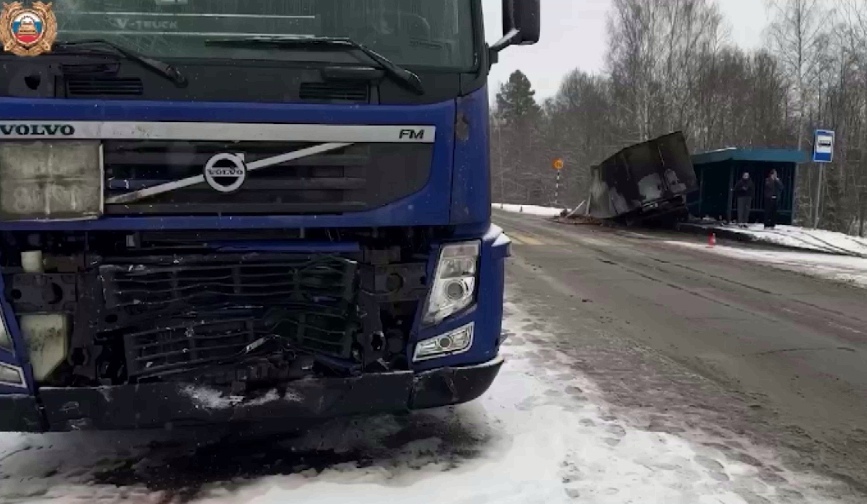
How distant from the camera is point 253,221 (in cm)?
323

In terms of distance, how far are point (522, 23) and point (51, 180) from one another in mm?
2527

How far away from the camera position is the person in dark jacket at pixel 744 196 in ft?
59.2

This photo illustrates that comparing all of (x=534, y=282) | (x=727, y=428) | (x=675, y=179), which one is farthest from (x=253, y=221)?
(x=675, y=179)

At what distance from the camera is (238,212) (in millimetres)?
3225

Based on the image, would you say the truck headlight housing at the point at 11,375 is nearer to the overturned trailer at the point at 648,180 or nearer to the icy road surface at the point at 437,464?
the icy road surface at the point at 437,464

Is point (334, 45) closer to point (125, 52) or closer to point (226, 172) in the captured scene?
point (226, 172)

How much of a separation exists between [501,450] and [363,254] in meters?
1.31

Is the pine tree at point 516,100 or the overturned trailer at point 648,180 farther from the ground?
the pine tree at point 516,100

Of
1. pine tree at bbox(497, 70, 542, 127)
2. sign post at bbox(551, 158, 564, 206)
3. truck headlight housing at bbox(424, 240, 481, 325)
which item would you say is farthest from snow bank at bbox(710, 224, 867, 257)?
pine tree at bbox(497, 70, 542, 127)

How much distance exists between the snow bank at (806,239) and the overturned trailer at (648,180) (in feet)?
5.65

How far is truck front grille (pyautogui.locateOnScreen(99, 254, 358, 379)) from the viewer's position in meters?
→ 3.15

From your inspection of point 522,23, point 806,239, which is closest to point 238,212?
point 522,23

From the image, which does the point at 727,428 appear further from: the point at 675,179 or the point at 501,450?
the point at 675,179

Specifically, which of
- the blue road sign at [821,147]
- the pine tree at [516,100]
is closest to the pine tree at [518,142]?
the pine tree at [516,100]
